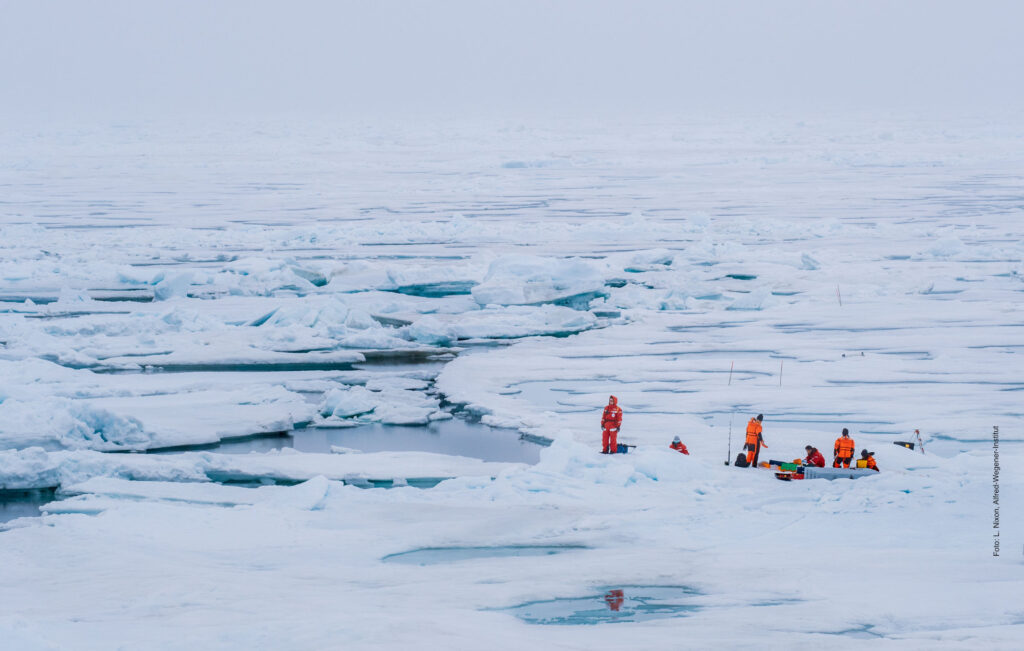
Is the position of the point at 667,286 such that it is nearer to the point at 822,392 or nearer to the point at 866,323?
the point at 866,323

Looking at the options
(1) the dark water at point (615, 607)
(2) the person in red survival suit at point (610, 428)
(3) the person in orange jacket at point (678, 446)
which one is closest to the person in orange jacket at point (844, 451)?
(3) the person in orange jacket at point (678, 446)

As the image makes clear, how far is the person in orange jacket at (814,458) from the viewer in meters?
8.93

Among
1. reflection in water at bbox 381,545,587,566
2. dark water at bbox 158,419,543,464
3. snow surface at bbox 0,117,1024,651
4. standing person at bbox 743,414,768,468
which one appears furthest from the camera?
dark water at bbox 158,419,543,464

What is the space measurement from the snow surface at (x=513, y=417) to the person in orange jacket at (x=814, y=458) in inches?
14.9

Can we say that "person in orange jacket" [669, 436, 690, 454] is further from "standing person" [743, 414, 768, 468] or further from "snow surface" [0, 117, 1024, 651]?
"standing person" [743, 414, 768, 468]

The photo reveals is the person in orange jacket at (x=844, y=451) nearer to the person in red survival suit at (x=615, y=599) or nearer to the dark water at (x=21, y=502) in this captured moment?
the person in red survival suit at (x=615, y=599)

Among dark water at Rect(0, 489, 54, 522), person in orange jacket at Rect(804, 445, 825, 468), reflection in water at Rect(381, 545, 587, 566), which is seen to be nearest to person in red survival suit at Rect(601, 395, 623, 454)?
person in orange jacket at Rect(804, 445, 825, 468)

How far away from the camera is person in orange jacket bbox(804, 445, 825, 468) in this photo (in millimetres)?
8930

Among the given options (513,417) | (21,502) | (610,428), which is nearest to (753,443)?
(610,428)

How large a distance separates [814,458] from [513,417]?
3194mm

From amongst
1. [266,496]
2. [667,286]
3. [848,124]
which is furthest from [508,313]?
[848,124]

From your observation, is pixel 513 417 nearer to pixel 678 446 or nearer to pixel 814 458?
pixel 678 446

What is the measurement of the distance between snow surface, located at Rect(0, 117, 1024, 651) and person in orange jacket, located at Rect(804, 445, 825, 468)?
38cm

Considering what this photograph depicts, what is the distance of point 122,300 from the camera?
18.4 metres
